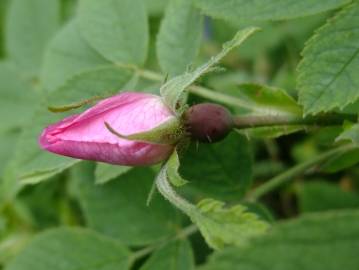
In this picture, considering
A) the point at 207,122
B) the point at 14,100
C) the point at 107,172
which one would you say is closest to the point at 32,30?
the point at 14,100

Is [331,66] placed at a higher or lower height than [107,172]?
higher

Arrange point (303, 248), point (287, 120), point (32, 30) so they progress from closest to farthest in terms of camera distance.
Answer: point (303, 248)
point (287, 120)
point (32, 30)

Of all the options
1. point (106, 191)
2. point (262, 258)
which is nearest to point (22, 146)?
point (106, 191)

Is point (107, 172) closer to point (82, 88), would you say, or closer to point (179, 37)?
point (82, 88)

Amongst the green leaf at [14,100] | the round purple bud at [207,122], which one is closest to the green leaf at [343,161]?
the round purple bud at [207,122]

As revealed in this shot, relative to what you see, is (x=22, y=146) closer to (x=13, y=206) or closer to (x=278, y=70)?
(x=13, y=206)

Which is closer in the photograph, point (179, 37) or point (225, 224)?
point (225, 224)
